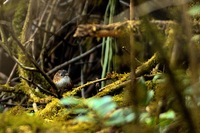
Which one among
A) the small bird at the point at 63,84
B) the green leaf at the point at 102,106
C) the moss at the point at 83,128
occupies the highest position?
the small bird at the point at 63,84

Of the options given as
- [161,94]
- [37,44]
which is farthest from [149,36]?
[37,44]

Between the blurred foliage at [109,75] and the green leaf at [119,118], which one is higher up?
the blurred foliage at [109,75]

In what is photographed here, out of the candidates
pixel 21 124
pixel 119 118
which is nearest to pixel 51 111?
pixel 21 124

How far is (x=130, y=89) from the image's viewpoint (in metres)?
0.86

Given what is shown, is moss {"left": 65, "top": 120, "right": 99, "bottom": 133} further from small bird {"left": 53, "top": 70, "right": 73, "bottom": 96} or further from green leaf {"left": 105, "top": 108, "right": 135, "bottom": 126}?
small bird {"left": 53, "top": 70, "right": 73, "bottom": 96}

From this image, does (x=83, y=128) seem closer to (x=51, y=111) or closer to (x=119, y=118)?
(x=119, y=118)

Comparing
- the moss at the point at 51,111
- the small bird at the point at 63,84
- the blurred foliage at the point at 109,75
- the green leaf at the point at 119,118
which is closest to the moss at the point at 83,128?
the blurred foliage at the point at 109,75

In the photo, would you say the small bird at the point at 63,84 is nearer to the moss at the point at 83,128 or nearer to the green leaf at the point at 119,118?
the moss at the point at 83,128

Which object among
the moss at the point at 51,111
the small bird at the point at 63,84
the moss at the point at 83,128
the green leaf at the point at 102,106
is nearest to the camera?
the green leaf at the point at 102,106

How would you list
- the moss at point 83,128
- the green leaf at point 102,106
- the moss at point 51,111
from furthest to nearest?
the moss at point 51,111 < the moss at point 83,128 < the green leaf at point 102,106

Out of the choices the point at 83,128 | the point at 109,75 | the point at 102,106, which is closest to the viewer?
the point at 102,106

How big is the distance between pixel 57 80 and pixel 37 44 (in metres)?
1.27

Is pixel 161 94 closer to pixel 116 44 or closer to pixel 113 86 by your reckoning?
pixel 113 86

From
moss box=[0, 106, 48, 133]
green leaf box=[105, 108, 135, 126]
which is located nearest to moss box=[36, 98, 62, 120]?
moss box=[0, 106, 48, 133]
